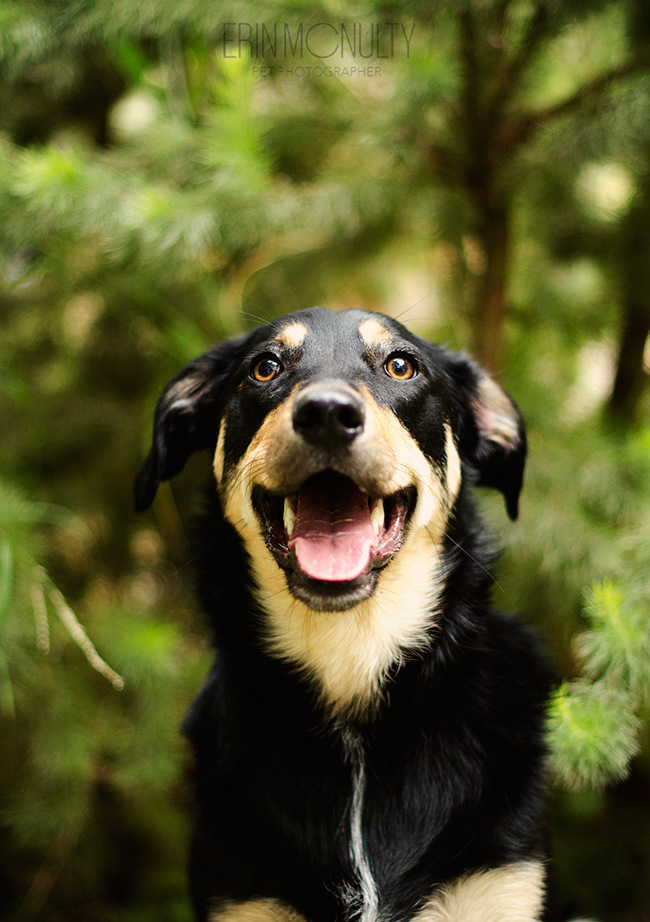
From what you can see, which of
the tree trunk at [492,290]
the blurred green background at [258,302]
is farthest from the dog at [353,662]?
the tree trunk at [492,290]

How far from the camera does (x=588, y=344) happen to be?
10.1 ft

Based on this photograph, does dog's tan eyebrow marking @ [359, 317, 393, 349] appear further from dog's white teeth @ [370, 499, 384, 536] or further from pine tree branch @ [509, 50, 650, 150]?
pine tree branch @ [509, 50, 650, 150]

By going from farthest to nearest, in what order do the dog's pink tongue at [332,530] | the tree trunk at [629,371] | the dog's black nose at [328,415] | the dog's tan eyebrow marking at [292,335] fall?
the tree trunk at [629,371], the dog's tan eyebrow marking at [292,335], the dog's pink tongue at [332,530], the dog's black nose at [328,415]

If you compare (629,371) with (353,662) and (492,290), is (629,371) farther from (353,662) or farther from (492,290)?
(353,662)

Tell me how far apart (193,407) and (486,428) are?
0.95 m

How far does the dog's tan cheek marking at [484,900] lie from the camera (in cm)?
144

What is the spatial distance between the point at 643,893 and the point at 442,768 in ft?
5.63

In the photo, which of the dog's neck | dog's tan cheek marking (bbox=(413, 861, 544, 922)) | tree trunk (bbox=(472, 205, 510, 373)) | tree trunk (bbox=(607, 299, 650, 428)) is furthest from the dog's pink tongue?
tree trunk (bbox=(607, 299, 650, 428))

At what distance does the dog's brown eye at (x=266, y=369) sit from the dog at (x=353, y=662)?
10 millimetres

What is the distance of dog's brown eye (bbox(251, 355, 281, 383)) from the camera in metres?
1.73

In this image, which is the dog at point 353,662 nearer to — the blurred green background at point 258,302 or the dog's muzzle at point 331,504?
the dog's muzzle at point 331,504

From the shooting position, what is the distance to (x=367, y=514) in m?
1.54

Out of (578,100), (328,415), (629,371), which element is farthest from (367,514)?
(629,371)

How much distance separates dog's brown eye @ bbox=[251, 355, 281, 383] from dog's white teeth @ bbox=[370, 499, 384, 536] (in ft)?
1.51
